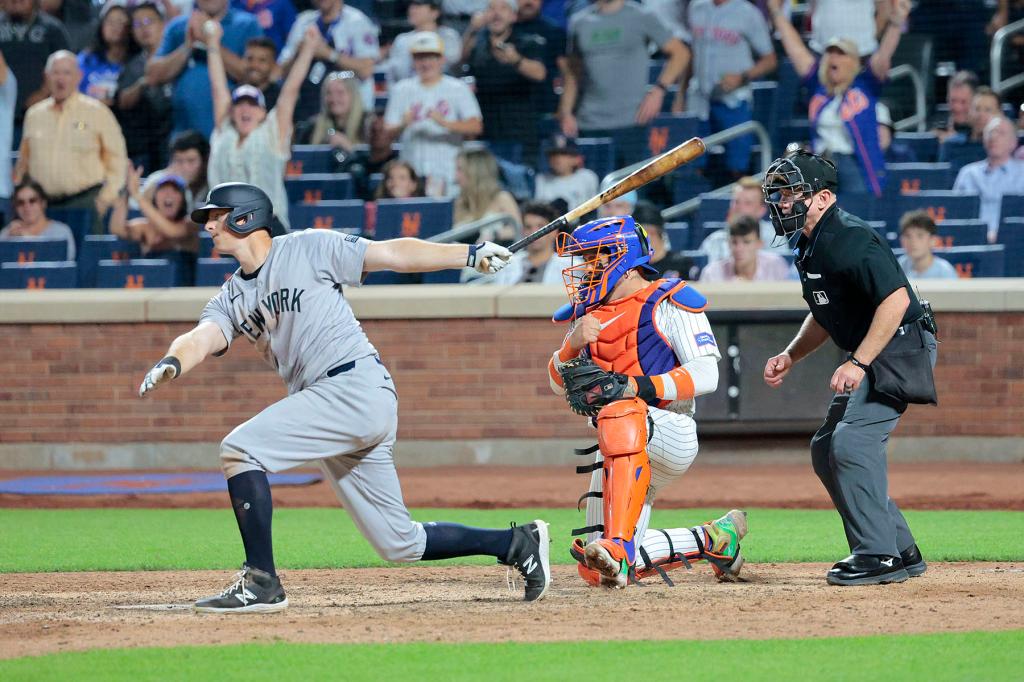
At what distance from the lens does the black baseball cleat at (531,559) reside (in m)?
5.45

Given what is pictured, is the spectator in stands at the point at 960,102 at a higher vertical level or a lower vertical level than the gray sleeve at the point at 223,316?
higher

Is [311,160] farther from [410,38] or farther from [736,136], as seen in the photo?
[736,136]

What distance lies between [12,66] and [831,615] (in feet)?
35.5

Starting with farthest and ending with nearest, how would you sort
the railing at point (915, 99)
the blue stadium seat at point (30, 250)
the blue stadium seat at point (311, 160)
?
1. the blue stadium seat at point (311, 160)
2. the railing at point (915, 99)
3. the blue stadium seat at point (30, 250)

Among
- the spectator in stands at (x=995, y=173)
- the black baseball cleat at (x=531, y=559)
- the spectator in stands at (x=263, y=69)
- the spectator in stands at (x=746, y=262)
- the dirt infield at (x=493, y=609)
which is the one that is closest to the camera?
the dirt infield at (x=493, y=609)

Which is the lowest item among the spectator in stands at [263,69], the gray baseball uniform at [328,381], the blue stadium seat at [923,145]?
the gray baseball uniform at [328,381]

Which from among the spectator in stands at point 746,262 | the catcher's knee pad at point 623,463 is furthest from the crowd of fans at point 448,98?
the catcher's knee pad at point 623,463

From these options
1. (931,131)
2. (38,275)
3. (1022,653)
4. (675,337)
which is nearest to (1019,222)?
(931,131)

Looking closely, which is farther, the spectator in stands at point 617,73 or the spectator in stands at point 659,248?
the spectator in stands at point 617,73

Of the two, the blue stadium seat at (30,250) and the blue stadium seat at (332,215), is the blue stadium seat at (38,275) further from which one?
the blue stadium seat at (332,215)

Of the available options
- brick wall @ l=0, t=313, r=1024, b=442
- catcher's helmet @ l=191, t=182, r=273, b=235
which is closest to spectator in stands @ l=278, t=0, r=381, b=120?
brick wall @ l=0, t=313, r=1024, b=442

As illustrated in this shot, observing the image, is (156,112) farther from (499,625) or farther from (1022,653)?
(1022,653)

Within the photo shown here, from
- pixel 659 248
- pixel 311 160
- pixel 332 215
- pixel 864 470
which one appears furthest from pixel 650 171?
pixel 311 160

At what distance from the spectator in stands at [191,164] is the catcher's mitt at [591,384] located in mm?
7567
